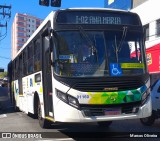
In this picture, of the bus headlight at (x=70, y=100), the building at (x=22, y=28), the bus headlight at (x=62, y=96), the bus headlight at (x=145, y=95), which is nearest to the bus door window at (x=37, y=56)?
the bus headlight at (x=62, y=96)

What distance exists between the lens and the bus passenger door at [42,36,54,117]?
29.7 ft

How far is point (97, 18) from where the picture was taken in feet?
29.2

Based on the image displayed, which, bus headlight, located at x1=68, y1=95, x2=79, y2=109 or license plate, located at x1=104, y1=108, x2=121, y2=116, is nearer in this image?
bus headlight, located at x1=68, y1=95, x2=79, y2=109

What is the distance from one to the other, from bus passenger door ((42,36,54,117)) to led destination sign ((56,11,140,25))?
710 mm

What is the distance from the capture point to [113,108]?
26.7 feet

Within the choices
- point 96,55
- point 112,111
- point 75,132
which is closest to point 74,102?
point 112,111

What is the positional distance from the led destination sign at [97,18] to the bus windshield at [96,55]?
32 centimetres

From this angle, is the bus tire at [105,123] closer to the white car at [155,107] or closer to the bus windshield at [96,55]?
the white car at [155,107]

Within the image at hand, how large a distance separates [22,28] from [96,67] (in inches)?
2866

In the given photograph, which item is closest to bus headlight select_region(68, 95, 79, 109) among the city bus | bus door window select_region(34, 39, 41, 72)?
the city bus

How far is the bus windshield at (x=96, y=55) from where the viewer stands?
27.1 feet

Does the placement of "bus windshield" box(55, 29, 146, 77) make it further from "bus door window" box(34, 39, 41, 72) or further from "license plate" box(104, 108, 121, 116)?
"bus door window" box(34, 39, 41, 72)

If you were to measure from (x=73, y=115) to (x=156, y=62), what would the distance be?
614 inches

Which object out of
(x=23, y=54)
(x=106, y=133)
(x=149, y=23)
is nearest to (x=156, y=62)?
(x=149, y=23)
